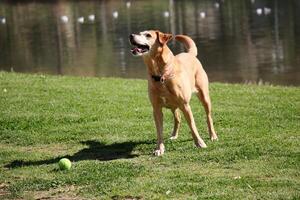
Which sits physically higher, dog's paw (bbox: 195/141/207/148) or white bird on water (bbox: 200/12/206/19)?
white bird on water (bbox: 200/12/206/19)

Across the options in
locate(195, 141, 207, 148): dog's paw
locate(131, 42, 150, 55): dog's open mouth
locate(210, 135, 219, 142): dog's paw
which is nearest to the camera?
locate(131, 42, 150, 55): dog's open mouth

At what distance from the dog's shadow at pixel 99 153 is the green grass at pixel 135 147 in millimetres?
14

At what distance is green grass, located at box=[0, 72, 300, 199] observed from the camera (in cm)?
640

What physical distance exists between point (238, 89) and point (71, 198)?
24.8 ft

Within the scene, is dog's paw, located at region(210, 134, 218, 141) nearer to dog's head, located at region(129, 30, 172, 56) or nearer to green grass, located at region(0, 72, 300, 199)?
green grass, located at region(0, 72, 300, 199)

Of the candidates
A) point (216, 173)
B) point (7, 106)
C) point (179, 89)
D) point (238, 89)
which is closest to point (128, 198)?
point (216, 173)

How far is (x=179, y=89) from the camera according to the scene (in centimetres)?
782

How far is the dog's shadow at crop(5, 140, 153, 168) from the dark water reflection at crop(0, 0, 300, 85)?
34.7 feet

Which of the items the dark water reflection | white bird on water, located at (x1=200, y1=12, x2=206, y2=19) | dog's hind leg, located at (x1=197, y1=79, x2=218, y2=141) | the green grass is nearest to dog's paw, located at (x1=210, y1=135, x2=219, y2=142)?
dog's hind leg, located at (x1=197, y1=79, x2=218, y2=141)

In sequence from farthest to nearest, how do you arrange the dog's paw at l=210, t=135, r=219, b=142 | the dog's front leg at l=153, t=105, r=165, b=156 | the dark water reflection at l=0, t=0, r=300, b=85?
the dark water reflection at l=0, t=0, r=300, b=85 < the dog's paw at l=210, t=135, r=219, b=142 < the dog's front leg at l=153, t=105, r=165, b=156

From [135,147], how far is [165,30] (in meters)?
25.1

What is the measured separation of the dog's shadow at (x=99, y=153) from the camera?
26.2 ft

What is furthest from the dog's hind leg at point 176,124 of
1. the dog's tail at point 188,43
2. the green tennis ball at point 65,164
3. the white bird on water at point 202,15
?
the white bird on water at point 202,15

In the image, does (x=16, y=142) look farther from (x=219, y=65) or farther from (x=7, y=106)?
(x=219, y=65)
